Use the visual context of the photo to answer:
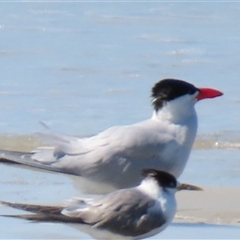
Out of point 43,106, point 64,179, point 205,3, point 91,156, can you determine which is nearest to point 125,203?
point 91,156

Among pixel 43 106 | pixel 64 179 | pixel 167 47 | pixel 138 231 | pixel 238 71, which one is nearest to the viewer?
pixel 138 231

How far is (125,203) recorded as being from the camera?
5453 millimetres

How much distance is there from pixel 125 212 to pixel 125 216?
3 centimetres

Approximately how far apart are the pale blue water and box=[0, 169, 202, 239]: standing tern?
449 millimetres

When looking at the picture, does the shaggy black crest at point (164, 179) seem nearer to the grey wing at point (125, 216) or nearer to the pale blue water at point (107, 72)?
the grey wing at point (125, 216)

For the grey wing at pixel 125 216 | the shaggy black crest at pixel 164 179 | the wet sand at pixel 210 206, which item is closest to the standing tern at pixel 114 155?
the wet sand at pixel 210 206

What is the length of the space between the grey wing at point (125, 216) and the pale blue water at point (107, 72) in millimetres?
479

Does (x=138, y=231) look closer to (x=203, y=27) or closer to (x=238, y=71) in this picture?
(x=238, y=71)

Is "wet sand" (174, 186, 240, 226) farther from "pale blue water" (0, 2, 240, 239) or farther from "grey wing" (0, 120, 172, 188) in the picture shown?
"grey wing" (0, 120, 172, 188)

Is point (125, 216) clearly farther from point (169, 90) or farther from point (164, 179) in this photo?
point (169, 90)

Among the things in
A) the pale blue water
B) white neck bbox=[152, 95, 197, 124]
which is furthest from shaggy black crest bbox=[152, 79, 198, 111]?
the pale blue water

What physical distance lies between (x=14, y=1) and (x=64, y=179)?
7.61 meters

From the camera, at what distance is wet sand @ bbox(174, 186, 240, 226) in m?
6.18

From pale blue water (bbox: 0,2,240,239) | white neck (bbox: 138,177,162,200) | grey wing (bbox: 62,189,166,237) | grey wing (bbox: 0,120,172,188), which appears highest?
pale blue water (bbox: 0,2,240,239)
